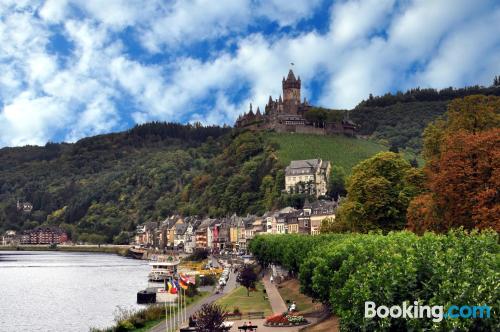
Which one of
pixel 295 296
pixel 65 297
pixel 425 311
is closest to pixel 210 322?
pixel 425 311

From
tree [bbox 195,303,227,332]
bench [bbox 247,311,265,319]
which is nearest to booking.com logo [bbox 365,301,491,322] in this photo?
tree [bbox 195,303,227,332]

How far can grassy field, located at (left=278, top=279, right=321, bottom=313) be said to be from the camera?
6011 centimetres

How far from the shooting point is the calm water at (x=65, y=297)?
217 ft

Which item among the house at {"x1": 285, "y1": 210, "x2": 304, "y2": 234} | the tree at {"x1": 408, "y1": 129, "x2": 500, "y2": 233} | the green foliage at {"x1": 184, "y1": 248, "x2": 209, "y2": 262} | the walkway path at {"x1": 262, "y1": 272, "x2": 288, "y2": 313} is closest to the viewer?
the tree at {"x1": 408, "y1": 129, "x2": 500, "y2": 233}

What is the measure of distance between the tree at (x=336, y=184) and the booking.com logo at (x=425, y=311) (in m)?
143

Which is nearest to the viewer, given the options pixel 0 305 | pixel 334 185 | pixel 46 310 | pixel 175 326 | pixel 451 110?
pixel 175 326

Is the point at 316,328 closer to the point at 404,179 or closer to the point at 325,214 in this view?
the point at 404,179

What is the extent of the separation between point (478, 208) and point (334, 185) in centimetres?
12217

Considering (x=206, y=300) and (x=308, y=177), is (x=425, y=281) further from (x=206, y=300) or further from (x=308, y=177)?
(x=308, y=177)

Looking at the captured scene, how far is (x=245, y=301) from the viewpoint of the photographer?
71.4 metres

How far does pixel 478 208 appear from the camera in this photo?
4906 cm

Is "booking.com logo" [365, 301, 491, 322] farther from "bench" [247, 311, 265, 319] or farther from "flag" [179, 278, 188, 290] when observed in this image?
"flag" [179, 278, 188, 290]

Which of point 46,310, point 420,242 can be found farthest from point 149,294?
point 420,242

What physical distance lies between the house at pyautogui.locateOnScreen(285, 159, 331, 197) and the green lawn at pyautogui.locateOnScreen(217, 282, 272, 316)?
9284 cm
